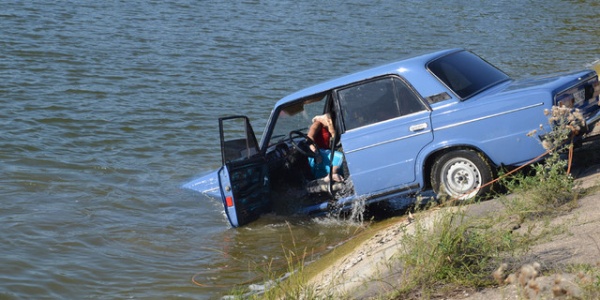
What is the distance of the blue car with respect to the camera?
27.3ft

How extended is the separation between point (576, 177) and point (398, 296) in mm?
3685

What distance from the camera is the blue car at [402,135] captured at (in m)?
8.32

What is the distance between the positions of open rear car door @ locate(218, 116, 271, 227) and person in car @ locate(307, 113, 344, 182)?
1.94 feet

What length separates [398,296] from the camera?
5.61 metres

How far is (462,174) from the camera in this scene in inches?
340

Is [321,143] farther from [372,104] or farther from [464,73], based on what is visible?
[464,73]

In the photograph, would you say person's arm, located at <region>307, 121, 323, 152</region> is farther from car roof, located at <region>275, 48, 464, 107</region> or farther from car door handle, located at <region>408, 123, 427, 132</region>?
car door handle, located at <region>408, 123, 427, 132</region>

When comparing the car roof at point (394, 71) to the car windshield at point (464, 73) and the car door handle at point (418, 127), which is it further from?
the car door handle at point (418, 127)

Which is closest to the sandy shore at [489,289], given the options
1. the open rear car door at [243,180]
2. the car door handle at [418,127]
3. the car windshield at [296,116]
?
the car door handle at [418,127]

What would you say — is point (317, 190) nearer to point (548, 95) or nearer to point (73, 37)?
point (548, 95)

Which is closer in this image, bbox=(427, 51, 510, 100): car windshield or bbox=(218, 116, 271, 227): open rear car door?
bbox=(427, 51, 510, 100): car windshield

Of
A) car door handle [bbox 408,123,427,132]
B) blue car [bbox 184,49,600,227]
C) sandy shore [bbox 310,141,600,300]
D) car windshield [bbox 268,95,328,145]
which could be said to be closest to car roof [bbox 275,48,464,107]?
blue car [bbox 184,49,600,227]

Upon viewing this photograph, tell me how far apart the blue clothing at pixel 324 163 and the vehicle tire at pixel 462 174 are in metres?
1.30

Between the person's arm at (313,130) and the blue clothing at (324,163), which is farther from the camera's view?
the person's arm at (313,130)
